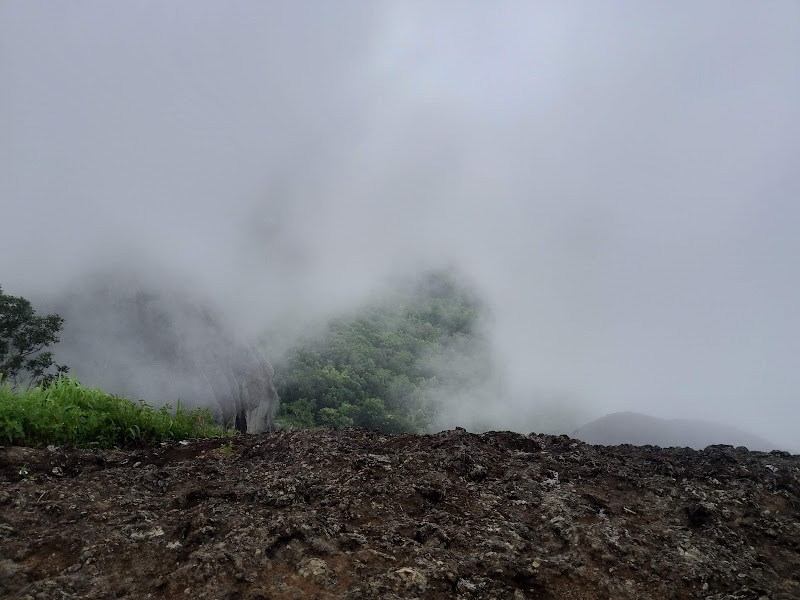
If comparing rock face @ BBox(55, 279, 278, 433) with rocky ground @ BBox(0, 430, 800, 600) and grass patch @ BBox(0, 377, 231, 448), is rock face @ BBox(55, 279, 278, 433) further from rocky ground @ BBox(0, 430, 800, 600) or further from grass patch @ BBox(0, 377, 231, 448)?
rocky ground @ BBox(0, 430, 800, 600)

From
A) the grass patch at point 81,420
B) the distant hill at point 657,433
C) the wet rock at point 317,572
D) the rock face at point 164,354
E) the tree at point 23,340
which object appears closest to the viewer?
the wet rock at point 317,572

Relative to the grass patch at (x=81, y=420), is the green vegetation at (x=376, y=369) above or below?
above

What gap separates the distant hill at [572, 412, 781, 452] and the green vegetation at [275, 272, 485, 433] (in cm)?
761

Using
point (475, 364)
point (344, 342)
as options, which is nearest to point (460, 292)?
point (475, 364)

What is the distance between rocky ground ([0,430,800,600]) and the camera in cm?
280

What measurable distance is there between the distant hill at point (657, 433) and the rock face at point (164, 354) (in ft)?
42.2

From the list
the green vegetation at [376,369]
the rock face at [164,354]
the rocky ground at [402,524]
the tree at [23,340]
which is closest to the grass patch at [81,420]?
the rocky ground at [402,524]

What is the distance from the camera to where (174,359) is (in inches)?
642

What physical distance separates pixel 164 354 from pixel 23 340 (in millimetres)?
4248

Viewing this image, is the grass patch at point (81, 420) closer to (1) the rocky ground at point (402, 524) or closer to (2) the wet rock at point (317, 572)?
(1) the rocky ground at point (402, 524)

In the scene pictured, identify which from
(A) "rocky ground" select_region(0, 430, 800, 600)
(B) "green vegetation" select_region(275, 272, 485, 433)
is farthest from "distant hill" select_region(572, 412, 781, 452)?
(A) "rocky ground" select_region(0, 430, 800, 600)

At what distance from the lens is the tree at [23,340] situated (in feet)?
40.0

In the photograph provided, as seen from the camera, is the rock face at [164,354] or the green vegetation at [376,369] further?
A: the green vegetation at [376,369]

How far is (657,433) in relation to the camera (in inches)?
805
